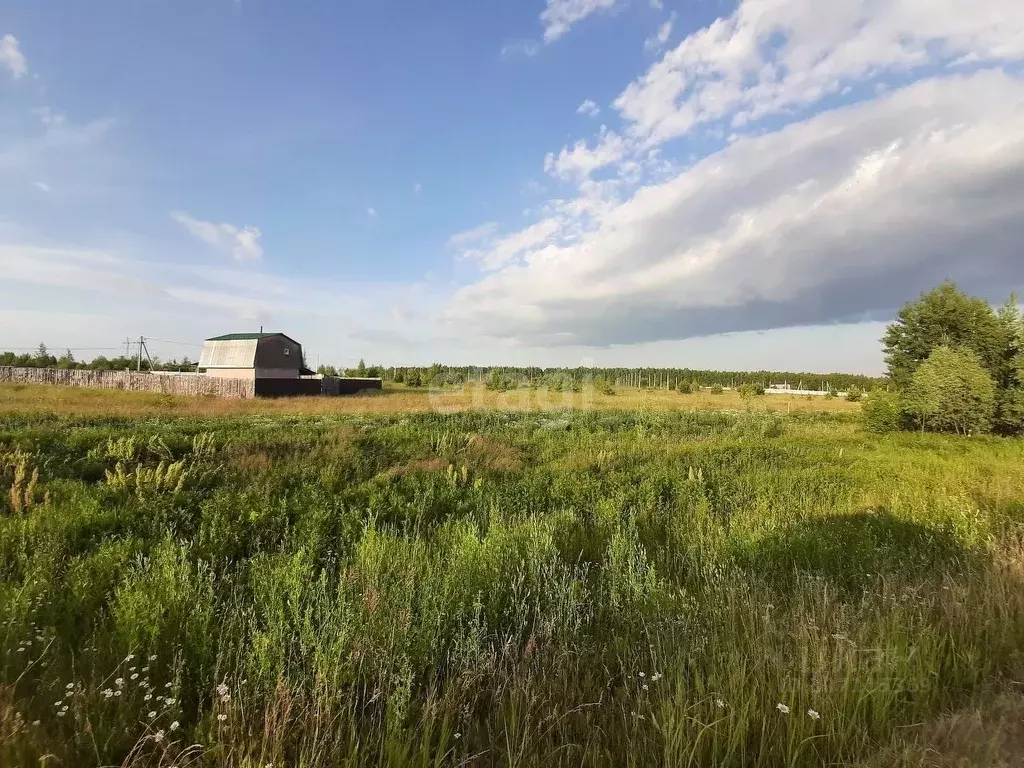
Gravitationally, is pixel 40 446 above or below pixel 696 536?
above

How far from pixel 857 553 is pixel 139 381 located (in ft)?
143

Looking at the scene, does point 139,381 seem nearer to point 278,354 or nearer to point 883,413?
point 278,354

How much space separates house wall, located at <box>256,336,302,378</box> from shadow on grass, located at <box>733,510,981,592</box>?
40.3m

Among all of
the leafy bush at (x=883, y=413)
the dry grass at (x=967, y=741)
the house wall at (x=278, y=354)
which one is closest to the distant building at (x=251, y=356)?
the house wall at (x=278, y=354)

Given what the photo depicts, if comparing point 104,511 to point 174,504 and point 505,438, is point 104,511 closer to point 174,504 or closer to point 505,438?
point 174,504

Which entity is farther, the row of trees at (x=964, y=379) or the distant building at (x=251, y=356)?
the distant building at (x=251, y=356)

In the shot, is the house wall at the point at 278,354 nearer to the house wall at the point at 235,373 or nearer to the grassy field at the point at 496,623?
the house wall at the point at 235,373

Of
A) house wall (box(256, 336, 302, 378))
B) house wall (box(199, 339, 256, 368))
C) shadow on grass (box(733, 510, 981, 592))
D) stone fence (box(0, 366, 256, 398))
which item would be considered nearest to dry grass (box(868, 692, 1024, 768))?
shadow on grass (box(733, 510, 981, 592))

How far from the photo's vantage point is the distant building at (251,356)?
38.6 meters

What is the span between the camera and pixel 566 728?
8.31 ft

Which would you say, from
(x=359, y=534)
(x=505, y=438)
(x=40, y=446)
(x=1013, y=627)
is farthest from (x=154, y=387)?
(x=1013, y=627)

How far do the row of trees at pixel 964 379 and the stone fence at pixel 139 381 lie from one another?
128 feet

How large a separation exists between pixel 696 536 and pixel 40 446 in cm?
1269

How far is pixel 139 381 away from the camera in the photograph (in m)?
35.5
